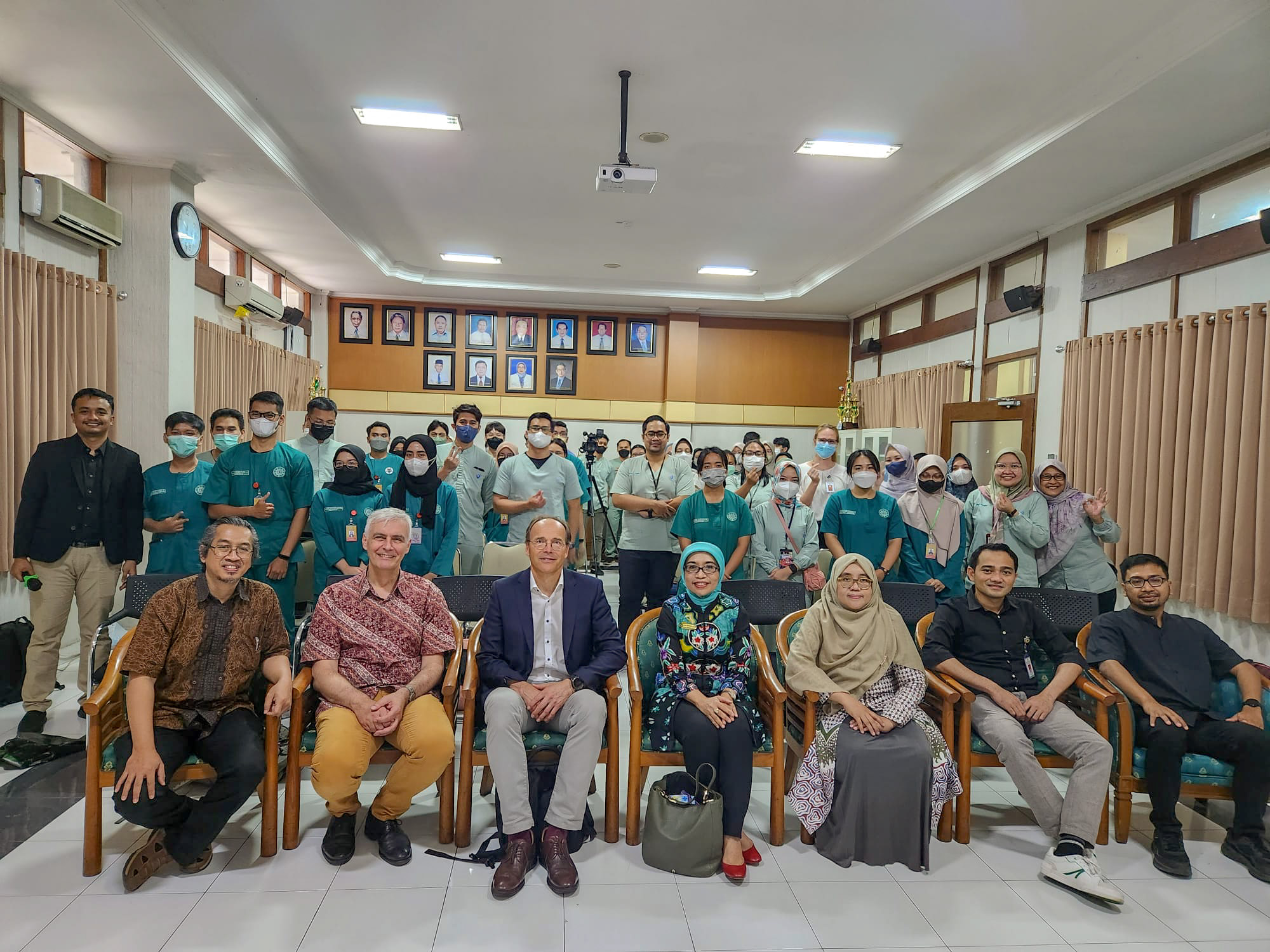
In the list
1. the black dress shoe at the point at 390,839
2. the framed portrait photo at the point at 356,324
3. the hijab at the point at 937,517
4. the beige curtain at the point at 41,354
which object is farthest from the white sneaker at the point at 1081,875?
the framed portrait photo at the point at 356,324

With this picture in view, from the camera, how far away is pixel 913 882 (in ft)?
8.77

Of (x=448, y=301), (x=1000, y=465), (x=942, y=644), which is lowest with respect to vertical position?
(x=942, y=644)

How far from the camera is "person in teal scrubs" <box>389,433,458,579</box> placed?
4.06 meters

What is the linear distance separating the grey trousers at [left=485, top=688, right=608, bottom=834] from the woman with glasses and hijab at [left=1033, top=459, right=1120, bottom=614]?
3008 mm

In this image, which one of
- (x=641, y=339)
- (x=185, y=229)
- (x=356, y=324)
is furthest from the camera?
(x=641, y=339)

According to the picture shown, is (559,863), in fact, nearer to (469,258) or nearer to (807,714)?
(807,714)

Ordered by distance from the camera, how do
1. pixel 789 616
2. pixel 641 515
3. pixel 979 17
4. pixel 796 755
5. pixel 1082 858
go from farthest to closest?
pixel 641 515 → pixel 979 17 → pixel 789 616 → pixel 796 755 → pixel 1082 858

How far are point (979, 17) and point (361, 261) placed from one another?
687cm

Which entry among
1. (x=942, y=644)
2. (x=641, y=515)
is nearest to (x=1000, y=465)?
(x=942, y=644)

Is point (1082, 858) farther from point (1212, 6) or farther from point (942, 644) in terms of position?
point (1212, 6)

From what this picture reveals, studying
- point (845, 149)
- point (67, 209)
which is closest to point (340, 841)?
point (67, 209)

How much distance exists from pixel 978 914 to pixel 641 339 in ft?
30.9

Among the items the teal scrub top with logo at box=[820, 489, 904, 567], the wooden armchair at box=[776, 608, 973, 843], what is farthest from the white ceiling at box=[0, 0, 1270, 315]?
the wooden armchair at box=[776, 608, 973, 843]

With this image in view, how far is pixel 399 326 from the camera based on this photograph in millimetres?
10875
